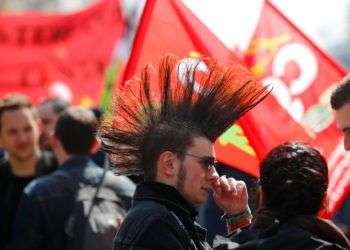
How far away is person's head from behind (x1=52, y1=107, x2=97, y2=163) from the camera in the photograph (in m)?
6.15

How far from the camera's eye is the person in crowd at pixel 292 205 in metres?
3.79

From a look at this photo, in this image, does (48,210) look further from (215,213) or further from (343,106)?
(343,106)

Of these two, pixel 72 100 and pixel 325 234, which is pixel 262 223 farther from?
pixel 72 100

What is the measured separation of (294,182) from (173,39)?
2044mm

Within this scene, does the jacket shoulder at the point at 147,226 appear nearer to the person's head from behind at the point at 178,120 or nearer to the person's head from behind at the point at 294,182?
the person's head from behind at the point at 178,120

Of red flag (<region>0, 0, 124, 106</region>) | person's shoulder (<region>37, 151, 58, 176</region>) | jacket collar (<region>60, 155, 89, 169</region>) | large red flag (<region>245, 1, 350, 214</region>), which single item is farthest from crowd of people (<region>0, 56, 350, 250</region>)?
red flag (<region>0, 0, 124, 106</region>)

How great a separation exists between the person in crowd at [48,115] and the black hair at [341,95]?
3.67m

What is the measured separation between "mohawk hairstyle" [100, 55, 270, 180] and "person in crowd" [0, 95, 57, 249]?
2369 mm

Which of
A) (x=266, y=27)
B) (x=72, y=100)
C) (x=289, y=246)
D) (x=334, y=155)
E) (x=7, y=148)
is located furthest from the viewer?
(x=72, y=100)

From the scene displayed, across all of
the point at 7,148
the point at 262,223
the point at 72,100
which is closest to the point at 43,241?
the point at 7,148

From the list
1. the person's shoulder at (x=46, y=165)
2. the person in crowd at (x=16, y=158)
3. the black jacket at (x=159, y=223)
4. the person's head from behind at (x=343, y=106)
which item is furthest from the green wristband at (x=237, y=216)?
the person's shoulder at (x=46, y=165)

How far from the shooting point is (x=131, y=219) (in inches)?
159

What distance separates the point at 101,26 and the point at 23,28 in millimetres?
820

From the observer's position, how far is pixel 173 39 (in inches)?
227
